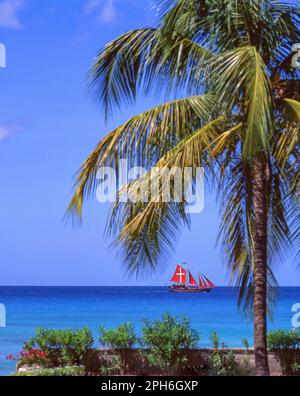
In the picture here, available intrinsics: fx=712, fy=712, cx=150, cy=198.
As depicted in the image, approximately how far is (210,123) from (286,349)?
3.91m

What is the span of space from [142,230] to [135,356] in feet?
9.17

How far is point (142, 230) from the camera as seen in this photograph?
316 inches

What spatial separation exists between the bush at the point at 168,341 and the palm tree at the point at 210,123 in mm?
1945

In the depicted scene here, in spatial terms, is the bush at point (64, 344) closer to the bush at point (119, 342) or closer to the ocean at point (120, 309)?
the bush at point (119, 342)

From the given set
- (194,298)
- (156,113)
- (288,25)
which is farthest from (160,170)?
(194,298)

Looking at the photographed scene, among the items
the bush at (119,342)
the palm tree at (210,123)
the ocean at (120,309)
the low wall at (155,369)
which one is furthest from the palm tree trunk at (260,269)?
the ocean at (120,309)

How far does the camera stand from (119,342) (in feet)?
33.4

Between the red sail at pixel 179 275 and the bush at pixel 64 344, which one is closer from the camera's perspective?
the bush at pixel 64 344

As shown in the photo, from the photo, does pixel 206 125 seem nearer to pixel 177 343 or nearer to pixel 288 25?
pixel 288 25

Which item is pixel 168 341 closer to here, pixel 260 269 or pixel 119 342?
pixel 119 342

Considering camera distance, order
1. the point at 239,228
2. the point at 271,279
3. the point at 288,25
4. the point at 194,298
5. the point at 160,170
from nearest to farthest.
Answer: the point at 160,170
the point at 288,25
the point at 239,228
the point at 271,279
the point at 194,298

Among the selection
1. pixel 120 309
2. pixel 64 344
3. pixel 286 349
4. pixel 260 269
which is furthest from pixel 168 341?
pixel 120 309

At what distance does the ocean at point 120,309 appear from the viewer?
3431 centimetres

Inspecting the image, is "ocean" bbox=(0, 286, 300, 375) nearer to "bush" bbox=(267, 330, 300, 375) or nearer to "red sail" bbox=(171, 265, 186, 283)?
"red sail" bbox=(171, 265, 186, 283)
